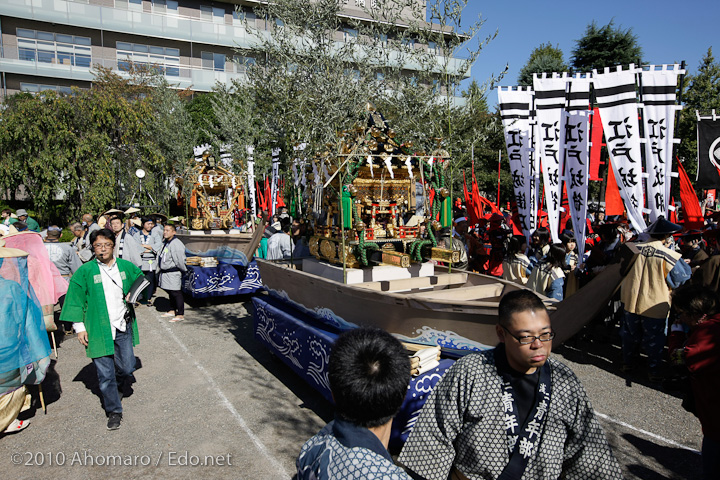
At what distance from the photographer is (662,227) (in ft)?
17.3

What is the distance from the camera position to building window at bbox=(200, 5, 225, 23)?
30531 millimetres

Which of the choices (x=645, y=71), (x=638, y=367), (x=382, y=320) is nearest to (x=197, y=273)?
(x=382, y=320)

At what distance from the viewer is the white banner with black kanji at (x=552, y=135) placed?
664 cm

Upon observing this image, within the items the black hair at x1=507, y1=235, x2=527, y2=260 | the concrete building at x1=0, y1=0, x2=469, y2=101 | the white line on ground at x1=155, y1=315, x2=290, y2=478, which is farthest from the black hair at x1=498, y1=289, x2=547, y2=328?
the concrete building at x1=0, y1=0, x2=469, y2=101

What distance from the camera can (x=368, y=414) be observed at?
5.16ft

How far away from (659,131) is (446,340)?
4.22 metres

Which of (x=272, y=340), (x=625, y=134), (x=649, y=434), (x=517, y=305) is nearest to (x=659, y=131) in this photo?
(x=625, y=134)

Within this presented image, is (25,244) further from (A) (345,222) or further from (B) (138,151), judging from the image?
Answer: (B) (138,151)

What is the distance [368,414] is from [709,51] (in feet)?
59.0

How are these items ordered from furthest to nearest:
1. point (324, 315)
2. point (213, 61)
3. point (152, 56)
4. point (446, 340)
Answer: point (213, 61) < point (152, 56) < point (324, 315) < point (446, 340)

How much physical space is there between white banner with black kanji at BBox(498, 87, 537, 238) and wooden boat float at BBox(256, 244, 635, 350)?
2.31 metres

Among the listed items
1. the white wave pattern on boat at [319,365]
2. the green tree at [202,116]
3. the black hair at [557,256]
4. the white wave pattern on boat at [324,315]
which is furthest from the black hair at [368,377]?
the green tree at [202,116]

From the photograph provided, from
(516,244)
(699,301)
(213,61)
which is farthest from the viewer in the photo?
(213,61)

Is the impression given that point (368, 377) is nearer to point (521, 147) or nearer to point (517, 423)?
point (517, 423)
